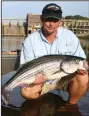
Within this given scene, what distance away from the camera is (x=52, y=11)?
4.48 m

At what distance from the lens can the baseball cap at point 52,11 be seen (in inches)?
175

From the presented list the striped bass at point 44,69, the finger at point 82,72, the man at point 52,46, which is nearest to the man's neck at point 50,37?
the man at point 52,46

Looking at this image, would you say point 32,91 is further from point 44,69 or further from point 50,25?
point 50,25

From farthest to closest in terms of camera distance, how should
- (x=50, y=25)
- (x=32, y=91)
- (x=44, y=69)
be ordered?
(x=32, y=91) < (x=50, y=25) < (x=44, y=69)

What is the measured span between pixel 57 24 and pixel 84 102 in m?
1.27

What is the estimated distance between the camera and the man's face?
441 centimetres

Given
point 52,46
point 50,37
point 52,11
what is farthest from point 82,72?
point 52,11

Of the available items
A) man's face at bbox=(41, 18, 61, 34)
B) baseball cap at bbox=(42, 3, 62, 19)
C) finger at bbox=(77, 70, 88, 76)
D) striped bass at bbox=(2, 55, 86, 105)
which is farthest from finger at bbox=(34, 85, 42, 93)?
baseball cap at bbox=(42, 3, 62, 19)

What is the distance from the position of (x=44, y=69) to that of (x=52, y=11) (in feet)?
2.89

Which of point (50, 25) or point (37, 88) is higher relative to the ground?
point (50, 25)

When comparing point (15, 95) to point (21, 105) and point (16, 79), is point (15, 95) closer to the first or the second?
point (21, 105)

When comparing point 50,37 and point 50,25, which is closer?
point 50,25

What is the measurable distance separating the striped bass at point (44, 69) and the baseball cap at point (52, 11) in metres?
0.64

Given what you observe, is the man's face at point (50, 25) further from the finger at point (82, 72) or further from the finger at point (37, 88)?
the finger at point (37, 88)
